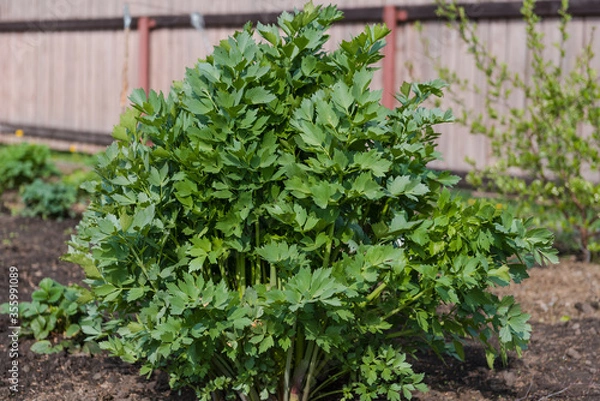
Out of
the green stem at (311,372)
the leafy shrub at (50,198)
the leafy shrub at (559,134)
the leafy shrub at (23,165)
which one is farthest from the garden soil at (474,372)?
the leafy shrub at (23,165)

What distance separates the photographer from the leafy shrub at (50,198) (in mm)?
7008

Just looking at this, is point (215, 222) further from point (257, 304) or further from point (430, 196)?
point (430, 196)

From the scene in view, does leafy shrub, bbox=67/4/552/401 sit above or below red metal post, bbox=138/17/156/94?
below

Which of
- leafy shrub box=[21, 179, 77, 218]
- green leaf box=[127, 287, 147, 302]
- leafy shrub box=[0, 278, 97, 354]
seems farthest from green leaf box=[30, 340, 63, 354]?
leafy shrub box=[21, 179, 77, 218]

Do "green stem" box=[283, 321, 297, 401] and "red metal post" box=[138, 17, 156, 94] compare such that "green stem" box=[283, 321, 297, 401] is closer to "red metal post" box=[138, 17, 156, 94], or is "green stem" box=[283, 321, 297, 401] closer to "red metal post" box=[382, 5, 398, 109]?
"red metal post" box=[382, 5, 398, 109]

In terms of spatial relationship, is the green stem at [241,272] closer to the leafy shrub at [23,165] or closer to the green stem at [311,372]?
the green stem at [311,372]

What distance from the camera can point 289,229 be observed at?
265 centimetres

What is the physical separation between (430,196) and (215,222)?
714 millimetres

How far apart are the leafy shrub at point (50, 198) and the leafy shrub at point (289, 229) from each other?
14.3 feet

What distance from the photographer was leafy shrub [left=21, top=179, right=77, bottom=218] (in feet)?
23.0

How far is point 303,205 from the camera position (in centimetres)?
259

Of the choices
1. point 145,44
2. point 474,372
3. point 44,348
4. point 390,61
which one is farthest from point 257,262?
point 145,44

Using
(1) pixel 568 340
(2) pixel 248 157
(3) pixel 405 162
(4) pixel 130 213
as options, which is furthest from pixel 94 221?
(1) pixel 568 340

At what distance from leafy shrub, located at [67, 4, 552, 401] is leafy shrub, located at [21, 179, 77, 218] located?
4348mm
